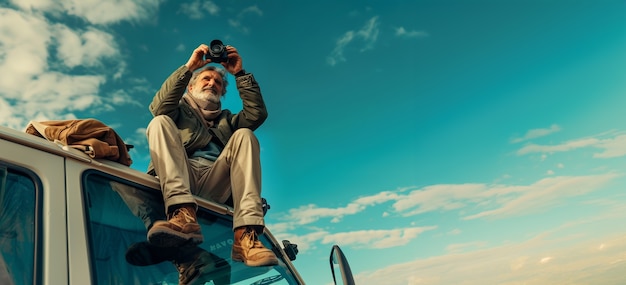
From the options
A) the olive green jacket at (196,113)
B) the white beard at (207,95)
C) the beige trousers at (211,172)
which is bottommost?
the beige trousers at (211,172)

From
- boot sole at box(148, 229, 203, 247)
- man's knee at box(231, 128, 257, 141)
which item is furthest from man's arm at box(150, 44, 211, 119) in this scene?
boot sole at box(148, 229, 203, 247)

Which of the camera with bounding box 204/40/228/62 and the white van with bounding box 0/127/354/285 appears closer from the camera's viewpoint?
the white van with bounding box 0/127/354/285

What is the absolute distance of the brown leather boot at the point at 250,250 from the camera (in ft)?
8.09

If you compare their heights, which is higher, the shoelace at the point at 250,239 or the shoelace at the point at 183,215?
the shoelace at the point at 183,215

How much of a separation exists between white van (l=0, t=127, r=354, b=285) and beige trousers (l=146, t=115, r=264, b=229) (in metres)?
0.20

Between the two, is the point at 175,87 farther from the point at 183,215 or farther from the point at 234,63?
the point at 183,215

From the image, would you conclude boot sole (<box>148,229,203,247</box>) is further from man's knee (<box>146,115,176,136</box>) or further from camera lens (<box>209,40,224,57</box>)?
camera lens (<box>209,40,224,57</box>)

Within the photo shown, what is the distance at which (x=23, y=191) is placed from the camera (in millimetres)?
1810

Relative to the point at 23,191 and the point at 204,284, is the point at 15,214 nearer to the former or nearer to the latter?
the point at 23,191

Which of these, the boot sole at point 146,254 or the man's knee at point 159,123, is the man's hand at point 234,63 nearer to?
the man's knee at point 159,123

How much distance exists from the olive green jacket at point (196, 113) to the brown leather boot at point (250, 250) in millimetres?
795

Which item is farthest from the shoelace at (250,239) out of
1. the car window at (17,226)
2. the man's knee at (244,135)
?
the car window at (17,226)

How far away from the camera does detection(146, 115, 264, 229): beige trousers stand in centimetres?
257

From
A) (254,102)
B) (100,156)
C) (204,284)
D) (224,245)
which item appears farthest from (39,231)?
(254,102)
